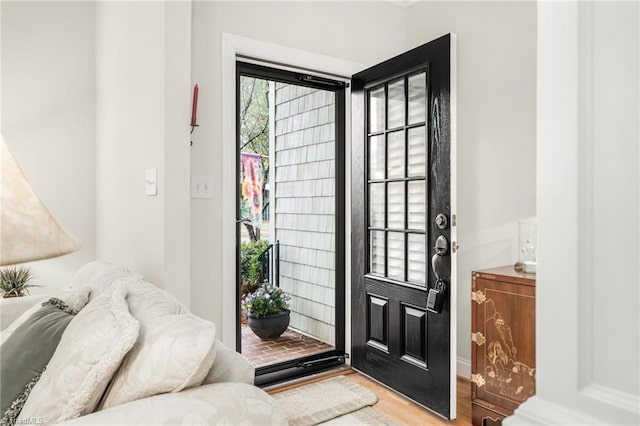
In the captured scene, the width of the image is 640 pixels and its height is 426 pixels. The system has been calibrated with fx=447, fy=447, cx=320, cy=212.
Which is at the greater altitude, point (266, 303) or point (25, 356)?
point (25, 356)

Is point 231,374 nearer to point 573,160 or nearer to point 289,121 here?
point 573,160

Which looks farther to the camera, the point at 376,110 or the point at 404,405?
the point at 376,110

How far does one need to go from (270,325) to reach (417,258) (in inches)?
72.9

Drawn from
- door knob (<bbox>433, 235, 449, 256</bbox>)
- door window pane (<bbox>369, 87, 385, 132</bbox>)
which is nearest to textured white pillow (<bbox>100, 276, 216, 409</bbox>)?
door knob (<bbox>433, 235, 449, 256</bbox>)

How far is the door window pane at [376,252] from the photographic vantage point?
2.86m

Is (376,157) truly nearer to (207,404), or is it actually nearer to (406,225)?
(406,225)

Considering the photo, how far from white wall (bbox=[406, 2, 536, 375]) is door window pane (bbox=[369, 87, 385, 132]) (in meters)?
0.59

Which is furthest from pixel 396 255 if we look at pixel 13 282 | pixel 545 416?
pixel 13 282

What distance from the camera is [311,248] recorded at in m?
4.20

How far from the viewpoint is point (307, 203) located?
4.24 metres

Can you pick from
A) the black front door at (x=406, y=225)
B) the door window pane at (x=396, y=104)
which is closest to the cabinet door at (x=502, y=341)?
the black front door at (x=406, y=225)

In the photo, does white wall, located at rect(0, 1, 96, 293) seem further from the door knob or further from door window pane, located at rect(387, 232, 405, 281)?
the door knob

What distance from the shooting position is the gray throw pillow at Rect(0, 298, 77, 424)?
4.02ft

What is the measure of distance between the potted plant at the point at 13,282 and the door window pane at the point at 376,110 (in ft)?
8.00
